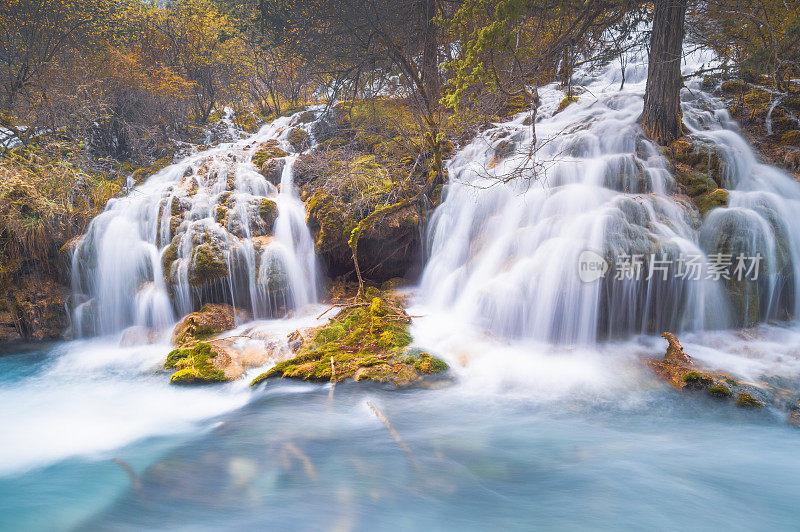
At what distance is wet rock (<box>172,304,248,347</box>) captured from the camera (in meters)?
5.99

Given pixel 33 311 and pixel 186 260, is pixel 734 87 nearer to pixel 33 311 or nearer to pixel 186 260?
pixel 186 260

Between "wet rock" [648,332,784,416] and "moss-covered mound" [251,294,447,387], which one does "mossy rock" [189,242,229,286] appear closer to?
"moss-covered mound" [251,294,447,387]

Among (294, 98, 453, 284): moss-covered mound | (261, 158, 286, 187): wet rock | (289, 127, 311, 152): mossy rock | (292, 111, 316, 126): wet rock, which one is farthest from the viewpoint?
(292, 111, 316, 126): wet rock

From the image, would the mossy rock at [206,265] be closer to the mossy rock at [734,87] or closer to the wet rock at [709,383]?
the wet rock at [709,383]

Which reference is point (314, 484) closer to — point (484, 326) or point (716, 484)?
point (716, 484)

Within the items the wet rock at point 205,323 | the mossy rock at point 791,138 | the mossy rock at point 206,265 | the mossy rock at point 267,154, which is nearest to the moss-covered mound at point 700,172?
the mossy rock at point 791,138

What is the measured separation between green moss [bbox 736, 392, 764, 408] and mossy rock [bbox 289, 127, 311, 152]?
473 inches

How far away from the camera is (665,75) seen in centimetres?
667

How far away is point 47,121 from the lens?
9.79 metres

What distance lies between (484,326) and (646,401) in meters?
2.25

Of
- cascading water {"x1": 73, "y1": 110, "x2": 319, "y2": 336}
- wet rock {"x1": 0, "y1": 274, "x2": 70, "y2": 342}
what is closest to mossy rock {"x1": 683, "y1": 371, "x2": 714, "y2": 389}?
cascading water {"x1": 73, "y1": 110, "x2": 319, "y2": 336}

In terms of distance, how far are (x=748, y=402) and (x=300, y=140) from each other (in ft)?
42.0

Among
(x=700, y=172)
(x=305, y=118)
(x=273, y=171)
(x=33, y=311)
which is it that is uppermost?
(x=305, y=118)

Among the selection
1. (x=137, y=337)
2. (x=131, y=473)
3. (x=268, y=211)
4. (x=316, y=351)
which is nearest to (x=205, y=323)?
(x=137, y=337)
